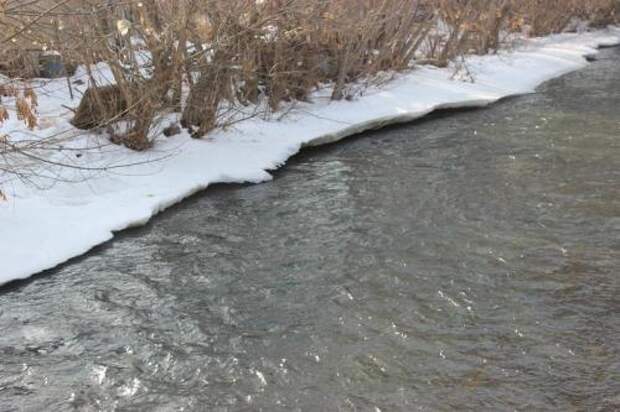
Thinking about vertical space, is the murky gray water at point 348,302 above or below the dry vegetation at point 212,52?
below

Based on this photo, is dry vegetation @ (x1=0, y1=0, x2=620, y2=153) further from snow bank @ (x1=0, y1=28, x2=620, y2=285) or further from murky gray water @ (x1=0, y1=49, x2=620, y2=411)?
murky gray water @ (x1=0, y1=49, x2=620, y2=411)

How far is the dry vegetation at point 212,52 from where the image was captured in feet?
29.9

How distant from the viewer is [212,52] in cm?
1073

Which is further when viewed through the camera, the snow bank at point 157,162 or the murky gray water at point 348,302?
the snow bank at point 157,162

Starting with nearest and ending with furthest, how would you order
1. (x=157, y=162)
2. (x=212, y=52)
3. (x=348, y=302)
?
(x=348, y=302)
(x=157, y=162)
(x=212, y=52)

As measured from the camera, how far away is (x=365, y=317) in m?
5.84

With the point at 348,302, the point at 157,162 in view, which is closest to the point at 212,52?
the point at 157,162

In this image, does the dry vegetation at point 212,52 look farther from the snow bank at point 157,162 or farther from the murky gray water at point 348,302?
the murky gray water at point 348,302

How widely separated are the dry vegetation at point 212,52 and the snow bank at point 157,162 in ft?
1.43

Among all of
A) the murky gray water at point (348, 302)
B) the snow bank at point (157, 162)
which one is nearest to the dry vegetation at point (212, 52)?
the snow bank at point (157, 162)

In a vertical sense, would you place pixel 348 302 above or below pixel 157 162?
below

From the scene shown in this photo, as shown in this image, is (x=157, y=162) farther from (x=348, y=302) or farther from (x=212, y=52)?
(x=348, y=302)

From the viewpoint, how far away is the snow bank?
24.9ft

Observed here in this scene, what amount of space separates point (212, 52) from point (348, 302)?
596 cm
